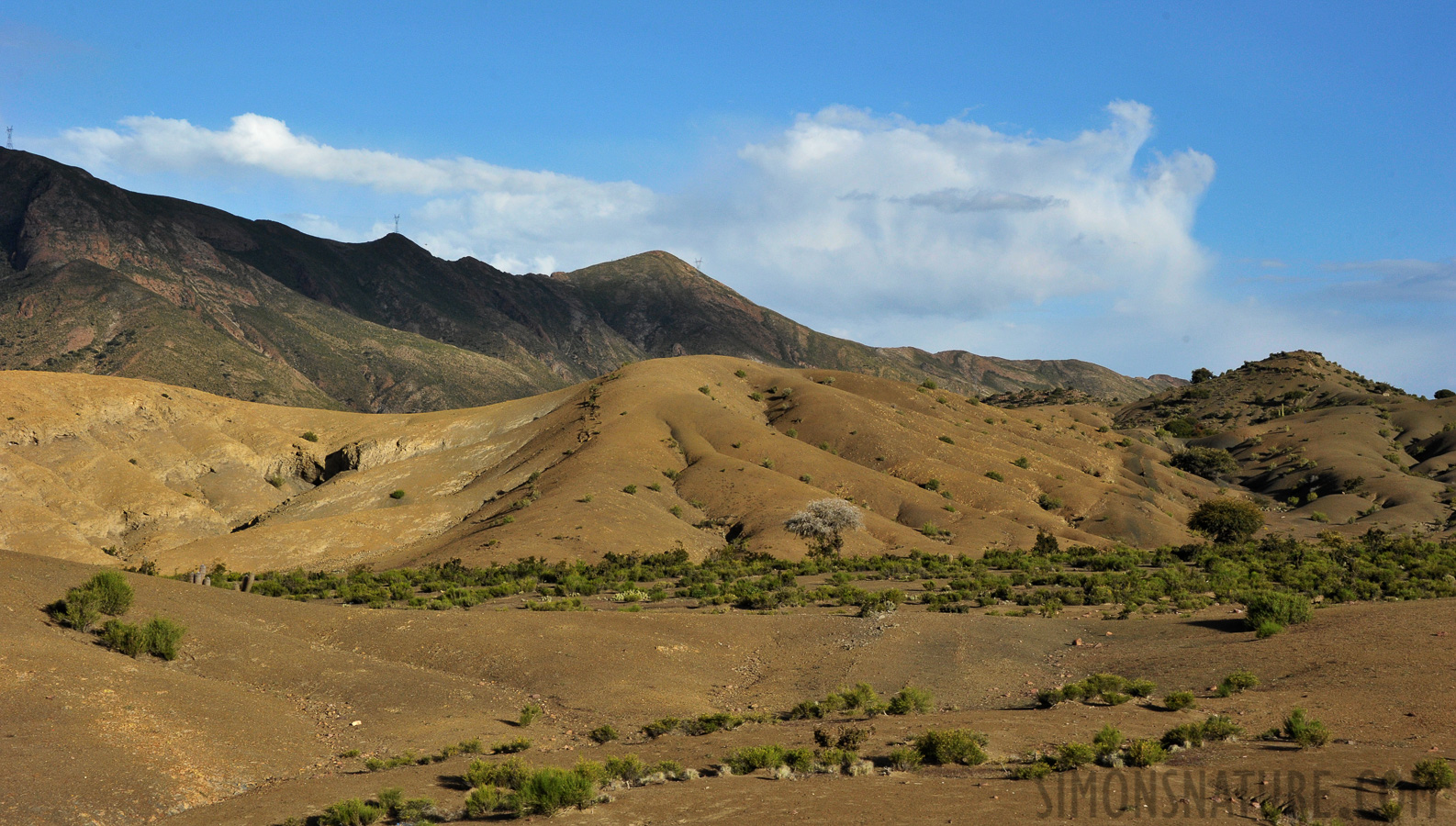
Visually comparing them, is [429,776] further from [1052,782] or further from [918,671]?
[918,671]

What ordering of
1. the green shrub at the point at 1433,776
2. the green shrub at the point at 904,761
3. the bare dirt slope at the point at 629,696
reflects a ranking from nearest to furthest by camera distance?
1. the green shrub at the point at 1433,776
2. the bare dirt slope at the point at 629,696
3. the green shrub at the point at 904,761

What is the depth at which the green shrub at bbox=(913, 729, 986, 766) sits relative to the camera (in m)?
16.8

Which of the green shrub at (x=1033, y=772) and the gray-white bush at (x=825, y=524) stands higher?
the gray-white bush at (x=825, y=524)

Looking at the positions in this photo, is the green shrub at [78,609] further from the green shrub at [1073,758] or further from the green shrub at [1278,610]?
the green shrub at [1278,610]

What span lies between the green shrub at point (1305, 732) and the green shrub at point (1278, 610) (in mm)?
10814

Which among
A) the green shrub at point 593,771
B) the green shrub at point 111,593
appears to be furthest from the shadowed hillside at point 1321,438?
the green shrub at point 111,593

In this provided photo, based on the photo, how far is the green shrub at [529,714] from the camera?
22141 millimetres

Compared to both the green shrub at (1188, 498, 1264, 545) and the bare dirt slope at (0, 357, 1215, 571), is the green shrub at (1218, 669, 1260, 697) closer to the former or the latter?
the bare dirt slope at (0, 357, 1215, 571)

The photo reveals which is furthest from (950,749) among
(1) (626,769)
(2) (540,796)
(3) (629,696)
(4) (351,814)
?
(3) (629,696)

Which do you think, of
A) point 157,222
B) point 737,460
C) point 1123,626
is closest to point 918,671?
point 1123,626

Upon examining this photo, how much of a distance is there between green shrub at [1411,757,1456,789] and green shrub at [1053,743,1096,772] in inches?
174

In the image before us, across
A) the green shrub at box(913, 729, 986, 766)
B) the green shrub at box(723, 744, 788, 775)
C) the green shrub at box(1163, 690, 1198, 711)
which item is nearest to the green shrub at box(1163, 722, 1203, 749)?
the green shrub at box(1163, 690, 1198, 711)

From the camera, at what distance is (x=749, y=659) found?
1130 inches

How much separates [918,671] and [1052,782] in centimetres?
1163
